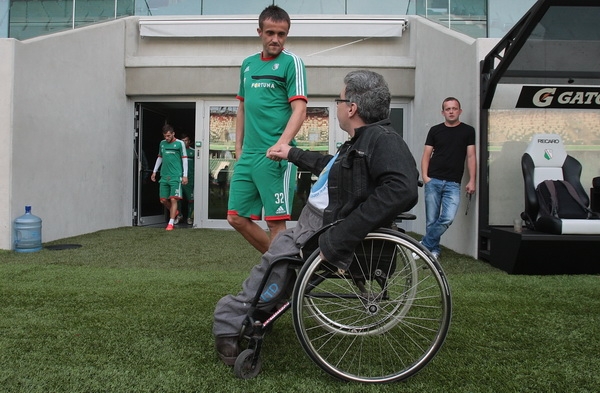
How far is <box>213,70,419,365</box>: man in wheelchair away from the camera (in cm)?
166

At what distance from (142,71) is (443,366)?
7571 millimetres

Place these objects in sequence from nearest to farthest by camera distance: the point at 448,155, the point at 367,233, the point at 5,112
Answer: the point at 367,233 < the point at 448,155 < the point at 5,112

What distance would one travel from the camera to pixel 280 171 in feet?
8.86

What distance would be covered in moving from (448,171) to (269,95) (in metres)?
2.84

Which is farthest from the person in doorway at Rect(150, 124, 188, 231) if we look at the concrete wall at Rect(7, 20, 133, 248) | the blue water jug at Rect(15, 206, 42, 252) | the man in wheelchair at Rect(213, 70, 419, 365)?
the man in wheelchair at Rect(213, 70, 419, 365)

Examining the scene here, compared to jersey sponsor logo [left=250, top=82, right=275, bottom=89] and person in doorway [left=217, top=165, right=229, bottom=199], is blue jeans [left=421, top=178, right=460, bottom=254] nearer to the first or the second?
jersey sponsor logo [left=250, top=82, right=275, bottom=89]

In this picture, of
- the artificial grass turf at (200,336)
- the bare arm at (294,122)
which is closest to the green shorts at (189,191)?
the artificial grass turf at (200,336)

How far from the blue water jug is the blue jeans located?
4254 millimetres

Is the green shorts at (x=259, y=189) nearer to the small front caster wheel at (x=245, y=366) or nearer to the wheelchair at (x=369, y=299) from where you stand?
the wheelchair at (x=369, y=299)

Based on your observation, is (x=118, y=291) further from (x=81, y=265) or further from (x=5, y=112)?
(x=5, y=112)

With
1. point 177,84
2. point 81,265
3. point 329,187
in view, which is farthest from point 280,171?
point 177,84

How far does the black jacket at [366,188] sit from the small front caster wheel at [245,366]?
0.52 m

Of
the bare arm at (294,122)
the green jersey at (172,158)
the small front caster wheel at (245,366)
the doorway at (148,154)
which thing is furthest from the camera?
the doorway at (148,154)

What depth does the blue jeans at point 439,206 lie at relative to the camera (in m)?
5.00
